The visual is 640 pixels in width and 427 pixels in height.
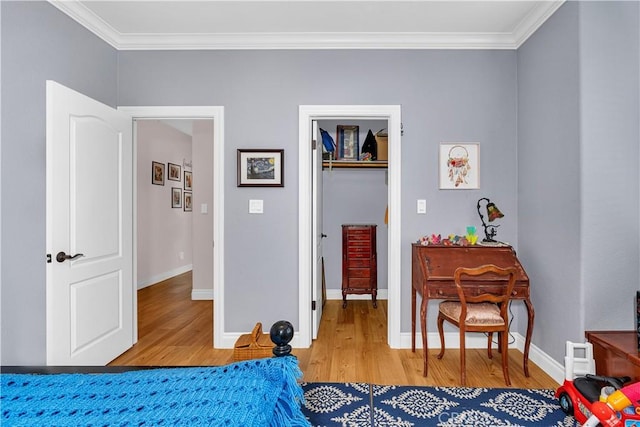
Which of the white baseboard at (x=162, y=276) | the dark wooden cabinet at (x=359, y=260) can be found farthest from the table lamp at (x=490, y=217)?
the white baseboard at (x=162, y=276)

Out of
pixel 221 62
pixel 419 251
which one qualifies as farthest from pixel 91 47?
pixel 419 251

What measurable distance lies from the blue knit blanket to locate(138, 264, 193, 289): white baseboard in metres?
4.54

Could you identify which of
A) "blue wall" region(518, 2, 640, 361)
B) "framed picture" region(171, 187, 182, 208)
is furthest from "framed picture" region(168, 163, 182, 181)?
"blue wall" region(518, 2, 640, 361)

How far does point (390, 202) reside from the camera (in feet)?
10.1

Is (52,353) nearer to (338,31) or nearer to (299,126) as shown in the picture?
(299,126)

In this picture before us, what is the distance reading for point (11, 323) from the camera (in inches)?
80.7

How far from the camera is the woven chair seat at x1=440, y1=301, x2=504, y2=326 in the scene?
2.40 m

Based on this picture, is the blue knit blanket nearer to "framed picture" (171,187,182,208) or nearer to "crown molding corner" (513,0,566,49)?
"crown molding corner" (513,0,566,49)

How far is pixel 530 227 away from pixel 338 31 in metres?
2.26

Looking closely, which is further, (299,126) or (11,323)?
(299,126)

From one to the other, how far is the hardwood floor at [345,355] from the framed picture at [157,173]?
240cm

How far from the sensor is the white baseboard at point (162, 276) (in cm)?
540

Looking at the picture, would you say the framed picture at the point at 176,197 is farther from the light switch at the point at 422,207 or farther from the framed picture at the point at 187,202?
the light switch at the point at 422,207

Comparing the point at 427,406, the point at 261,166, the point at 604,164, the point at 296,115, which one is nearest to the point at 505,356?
the point at 427,406
